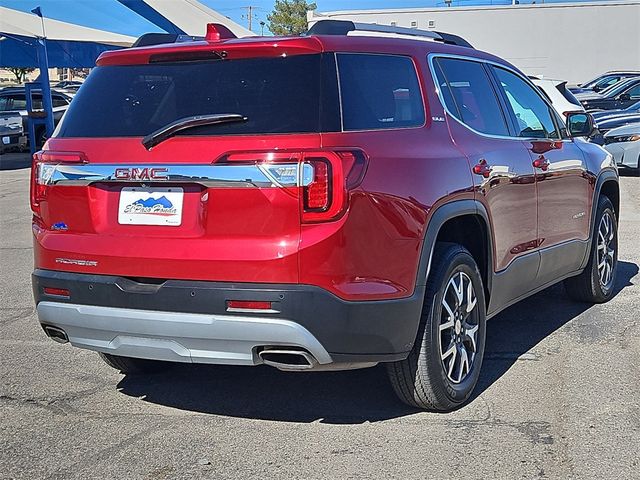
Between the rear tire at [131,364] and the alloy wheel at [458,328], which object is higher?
the alloy wheel at [458,328]

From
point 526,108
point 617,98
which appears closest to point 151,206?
point 526,108

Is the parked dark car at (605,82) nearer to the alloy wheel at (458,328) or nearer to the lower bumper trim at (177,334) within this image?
the alloy wheel at (458,328)

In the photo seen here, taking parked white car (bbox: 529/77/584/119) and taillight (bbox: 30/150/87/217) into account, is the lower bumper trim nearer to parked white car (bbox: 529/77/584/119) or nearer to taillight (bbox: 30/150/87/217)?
taillight (bbox: 30/150/87/217)

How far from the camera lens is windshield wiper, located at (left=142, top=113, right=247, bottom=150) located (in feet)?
12.2

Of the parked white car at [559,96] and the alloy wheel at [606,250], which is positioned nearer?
the alloy wheel at [606,250]

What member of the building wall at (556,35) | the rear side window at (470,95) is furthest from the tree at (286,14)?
the rear side window at (470,95)

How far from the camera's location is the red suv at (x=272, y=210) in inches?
140

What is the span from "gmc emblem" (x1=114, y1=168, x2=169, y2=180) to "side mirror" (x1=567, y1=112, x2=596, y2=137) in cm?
340

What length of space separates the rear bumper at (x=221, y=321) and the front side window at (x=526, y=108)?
192cm

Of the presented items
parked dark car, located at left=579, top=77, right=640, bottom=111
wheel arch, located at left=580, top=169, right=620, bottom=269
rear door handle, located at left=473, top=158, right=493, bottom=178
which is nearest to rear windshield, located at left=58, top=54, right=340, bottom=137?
rear door handle, located at left=473, top=158, right=493, bottom=178

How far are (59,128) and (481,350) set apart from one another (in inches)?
96.5

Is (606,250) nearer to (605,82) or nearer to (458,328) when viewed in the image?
(458,328)

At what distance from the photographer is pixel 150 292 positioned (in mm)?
3729

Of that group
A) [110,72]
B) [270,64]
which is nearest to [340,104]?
[270,64]
